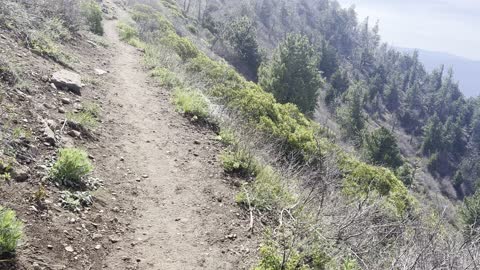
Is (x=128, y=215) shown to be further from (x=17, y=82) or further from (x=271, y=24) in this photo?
(x=271, y=24)

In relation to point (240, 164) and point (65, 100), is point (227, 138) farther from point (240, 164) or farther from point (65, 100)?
point (65, 100)

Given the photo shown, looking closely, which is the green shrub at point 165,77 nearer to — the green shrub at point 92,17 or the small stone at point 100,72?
the small stone at point 100,72

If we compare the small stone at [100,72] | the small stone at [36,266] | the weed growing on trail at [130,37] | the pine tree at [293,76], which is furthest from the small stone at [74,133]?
the pine tree at [293,76]

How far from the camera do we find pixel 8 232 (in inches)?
134

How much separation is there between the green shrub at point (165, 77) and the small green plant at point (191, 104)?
85 centimetres

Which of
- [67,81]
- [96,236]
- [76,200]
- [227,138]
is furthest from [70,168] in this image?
[67,81]

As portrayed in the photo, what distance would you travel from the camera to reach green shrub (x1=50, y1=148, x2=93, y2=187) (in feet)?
15.9

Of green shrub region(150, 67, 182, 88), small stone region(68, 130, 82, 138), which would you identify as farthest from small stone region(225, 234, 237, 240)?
green shrub region(150, 67, 182, 88)

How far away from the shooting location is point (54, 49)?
942 cm

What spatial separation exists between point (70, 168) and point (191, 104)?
14.3 feet

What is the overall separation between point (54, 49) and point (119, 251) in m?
6.82

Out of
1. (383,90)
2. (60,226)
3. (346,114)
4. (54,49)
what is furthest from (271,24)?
(60,226)

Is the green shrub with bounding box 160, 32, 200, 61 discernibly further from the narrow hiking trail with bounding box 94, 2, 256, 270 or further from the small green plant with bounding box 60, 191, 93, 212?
the small green plant with bounding box 60, 191, 93, 212

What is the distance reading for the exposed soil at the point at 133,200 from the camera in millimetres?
Result: 4082
